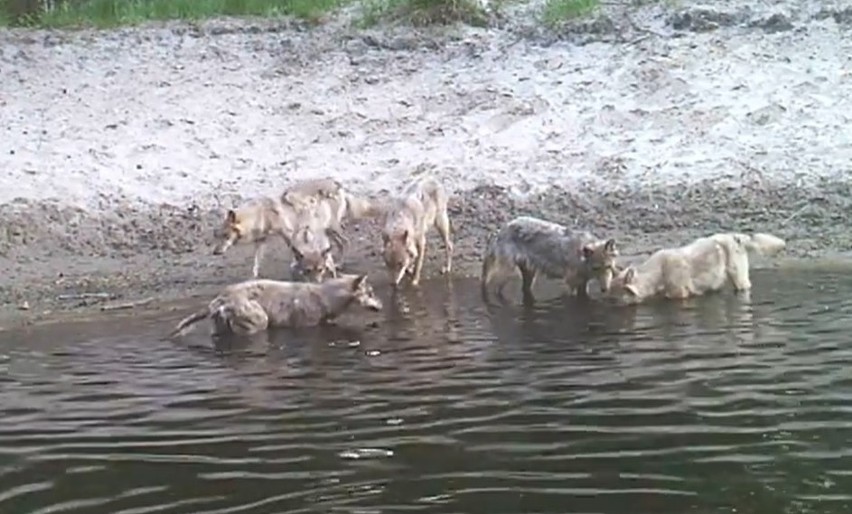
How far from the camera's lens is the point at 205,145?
18.5 meters

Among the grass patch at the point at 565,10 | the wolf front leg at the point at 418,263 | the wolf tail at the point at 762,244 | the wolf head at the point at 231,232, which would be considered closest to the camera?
the wolf tail at the point at 762,244

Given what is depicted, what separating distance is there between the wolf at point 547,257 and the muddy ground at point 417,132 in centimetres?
153

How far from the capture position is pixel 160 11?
22047 millimetres

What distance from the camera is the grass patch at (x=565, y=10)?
21016mm

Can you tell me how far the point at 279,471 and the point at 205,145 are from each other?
11.5 m

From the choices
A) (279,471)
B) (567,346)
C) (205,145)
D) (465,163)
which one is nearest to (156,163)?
(205,145)

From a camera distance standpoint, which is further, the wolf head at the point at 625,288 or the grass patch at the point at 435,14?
the grass patch at the point at 435,14

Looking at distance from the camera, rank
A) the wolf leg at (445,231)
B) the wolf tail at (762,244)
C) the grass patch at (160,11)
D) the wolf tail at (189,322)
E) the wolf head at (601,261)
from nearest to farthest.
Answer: the wolf tail at (189,322)
the wolf head at (601,261)
the wolf tail at (762,244)
the wolf leg at (445,231)
the grass patch at (160,11)

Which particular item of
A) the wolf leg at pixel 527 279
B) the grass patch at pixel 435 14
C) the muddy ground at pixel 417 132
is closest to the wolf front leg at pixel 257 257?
the muddy ground at pixel 417 132

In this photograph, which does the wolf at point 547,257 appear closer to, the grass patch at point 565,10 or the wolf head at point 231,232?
the wolf head at point 231,232

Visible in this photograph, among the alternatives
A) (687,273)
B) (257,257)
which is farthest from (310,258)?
(687,273)

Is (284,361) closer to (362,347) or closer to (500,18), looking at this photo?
(362,347)

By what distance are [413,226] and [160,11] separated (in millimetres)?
9012

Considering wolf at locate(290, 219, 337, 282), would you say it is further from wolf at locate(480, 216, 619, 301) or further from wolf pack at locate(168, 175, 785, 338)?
wolf at locate(480, 216, 619, 301)
